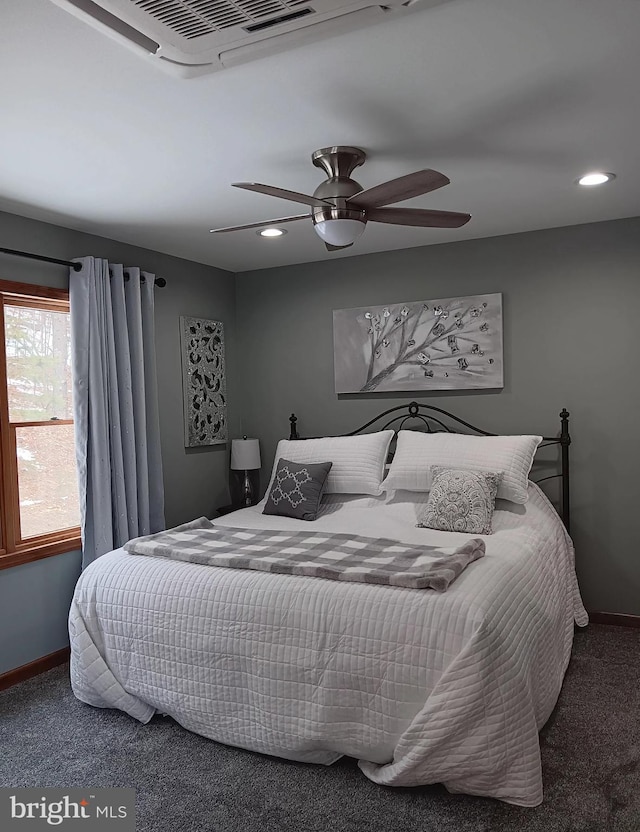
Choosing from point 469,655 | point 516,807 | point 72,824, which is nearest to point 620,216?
point 469,655

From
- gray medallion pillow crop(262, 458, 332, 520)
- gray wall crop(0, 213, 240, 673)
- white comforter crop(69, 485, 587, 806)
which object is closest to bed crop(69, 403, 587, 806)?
white comforter crop(69, 485, 587, 806)

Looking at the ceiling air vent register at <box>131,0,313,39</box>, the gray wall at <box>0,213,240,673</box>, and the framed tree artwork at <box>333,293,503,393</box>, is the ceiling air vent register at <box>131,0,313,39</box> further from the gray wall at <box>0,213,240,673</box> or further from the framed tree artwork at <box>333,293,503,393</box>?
the framed tree artwork at <box>333,293,503,393</box>

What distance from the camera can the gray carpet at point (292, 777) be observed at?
2.21 metres

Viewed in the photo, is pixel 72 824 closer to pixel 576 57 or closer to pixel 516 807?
pixel 516 807

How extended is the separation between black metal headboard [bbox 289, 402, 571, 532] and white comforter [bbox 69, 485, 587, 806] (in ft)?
3.23

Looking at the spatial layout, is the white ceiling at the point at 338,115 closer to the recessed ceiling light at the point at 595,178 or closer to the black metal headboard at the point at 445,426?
the recessed ceiling light at the point at 595,178

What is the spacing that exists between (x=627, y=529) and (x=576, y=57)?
2919 millimetres

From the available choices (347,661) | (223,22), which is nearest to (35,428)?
(347,661)

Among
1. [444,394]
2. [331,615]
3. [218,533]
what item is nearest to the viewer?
[331,615]

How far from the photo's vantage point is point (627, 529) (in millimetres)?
4047

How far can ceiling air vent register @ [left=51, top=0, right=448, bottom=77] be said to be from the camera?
5.18ft

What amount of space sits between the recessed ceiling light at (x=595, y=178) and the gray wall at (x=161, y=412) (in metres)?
2.73

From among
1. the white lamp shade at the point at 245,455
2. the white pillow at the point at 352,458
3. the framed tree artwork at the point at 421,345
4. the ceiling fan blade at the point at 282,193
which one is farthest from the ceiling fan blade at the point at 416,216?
the white lamp shade at the point at 245,455

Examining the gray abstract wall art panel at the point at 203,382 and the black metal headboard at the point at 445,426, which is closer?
the black metal headboard at the point at 445,426
